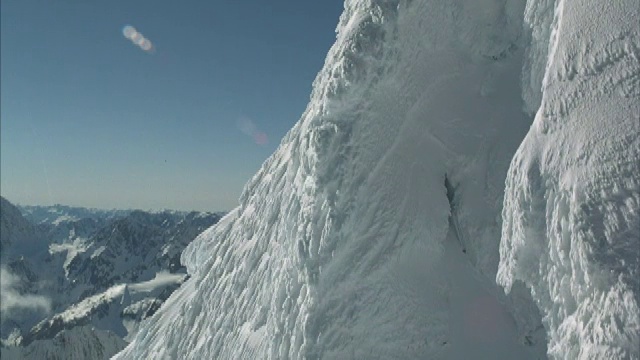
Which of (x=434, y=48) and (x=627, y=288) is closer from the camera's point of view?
(x=627, y=288)

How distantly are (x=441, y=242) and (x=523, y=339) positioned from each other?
8.77ft

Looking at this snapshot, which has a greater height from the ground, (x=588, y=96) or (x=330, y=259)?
(x=588, y=96)

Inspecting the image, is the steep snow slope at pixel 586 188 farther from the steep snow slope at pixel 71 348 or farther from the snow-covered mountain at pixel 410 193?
the steep snow slope at pixel 71 348

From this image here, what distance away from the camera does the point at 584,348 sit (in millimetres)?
6500

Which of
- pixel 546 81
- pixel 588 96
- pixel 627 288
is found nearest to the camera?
pixel 627 288

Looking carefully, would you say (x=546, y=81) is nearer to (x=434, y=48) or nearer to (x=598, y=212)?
(x=598, y=212)

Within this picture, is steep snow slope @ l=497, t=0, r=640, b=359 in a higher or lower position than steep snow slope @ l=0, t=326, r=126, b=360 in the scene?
higher

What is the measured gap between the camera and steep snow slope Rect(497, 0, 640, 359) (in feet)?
20.4

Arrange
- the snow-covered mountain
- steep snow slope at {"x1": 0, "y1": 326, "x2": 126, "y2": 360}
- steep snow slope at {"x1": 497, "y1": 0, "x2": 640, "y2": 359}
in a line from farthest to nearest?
1. steep snow slope at {"x1": 0, "y1": 326, "x2": 126, "y2": 360}
2. the snow-covered mountain
3. steep snow slope at {"x1": 497, "y1": 0, "x2": 640, "y2": 359}

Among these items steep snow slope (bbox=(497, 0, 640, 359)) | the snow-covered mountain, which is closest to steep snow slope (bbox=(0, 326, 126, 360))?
the snow-covered mountain

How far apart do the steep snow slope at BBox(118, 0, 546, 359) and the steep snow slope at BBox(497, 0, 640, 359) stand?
3443mm

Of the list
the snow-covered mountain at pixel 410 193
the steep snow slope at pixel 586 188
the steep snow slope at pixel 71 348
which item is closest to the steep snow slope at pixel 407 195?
the snow-covered mountain at pixel 410 193

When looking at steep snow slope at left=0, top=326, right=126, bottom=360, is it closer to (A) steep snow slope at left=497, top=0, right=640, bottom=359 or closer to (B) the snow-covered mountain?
(B) the snow-covered mountain

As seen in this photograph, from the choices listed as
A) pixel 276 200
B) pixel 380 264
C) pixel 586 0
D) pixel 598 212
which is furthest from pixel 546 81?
pixel 276 200
